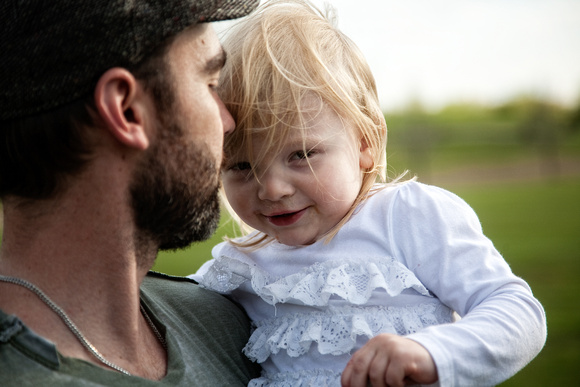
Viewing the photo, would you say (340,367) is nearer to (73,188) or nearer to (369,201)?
(369,201)

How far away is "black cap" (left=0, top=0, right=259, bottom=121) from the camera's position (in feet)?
5.91

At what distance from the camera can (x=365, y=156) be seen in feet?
8.35

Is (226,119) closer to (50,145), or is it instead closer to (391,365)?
(50,145)

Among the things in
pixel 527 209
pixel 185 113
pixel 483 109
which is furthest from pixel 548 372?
pixel 483 109

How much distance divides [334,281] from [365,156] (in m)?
0.55

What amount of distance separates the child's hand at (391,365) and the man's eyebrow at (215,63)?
93 centimetres

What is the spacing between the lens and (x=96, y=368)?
178 centimetres

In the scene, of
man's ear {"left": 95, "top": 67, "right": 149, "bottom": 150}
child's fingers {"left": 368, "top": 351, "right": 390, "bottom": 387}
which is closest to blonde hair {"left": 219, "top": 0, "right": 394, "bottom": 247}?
man's ear {"left": 95, "top": 67, "right": 149, "bottom": 150}

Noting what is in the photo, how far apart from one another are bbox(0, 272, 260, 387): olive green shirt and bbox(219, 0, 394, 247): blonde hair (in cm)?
33

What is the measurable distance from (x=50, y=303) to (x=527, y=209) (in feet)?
58.1

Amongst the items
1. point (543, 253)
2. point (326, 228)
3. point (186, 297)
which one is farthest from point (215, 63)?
point (543, 253)

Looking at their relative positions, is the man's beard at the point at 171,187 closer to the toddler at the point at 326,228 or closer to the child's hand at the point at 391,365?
the toddler at the point at 326,228

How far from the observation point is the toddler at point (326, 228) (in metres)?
2.14

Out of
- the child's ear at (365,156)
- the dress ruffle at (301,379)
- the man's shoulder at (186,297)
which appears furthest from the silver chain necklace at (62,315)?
the child's ear at (365,156)
